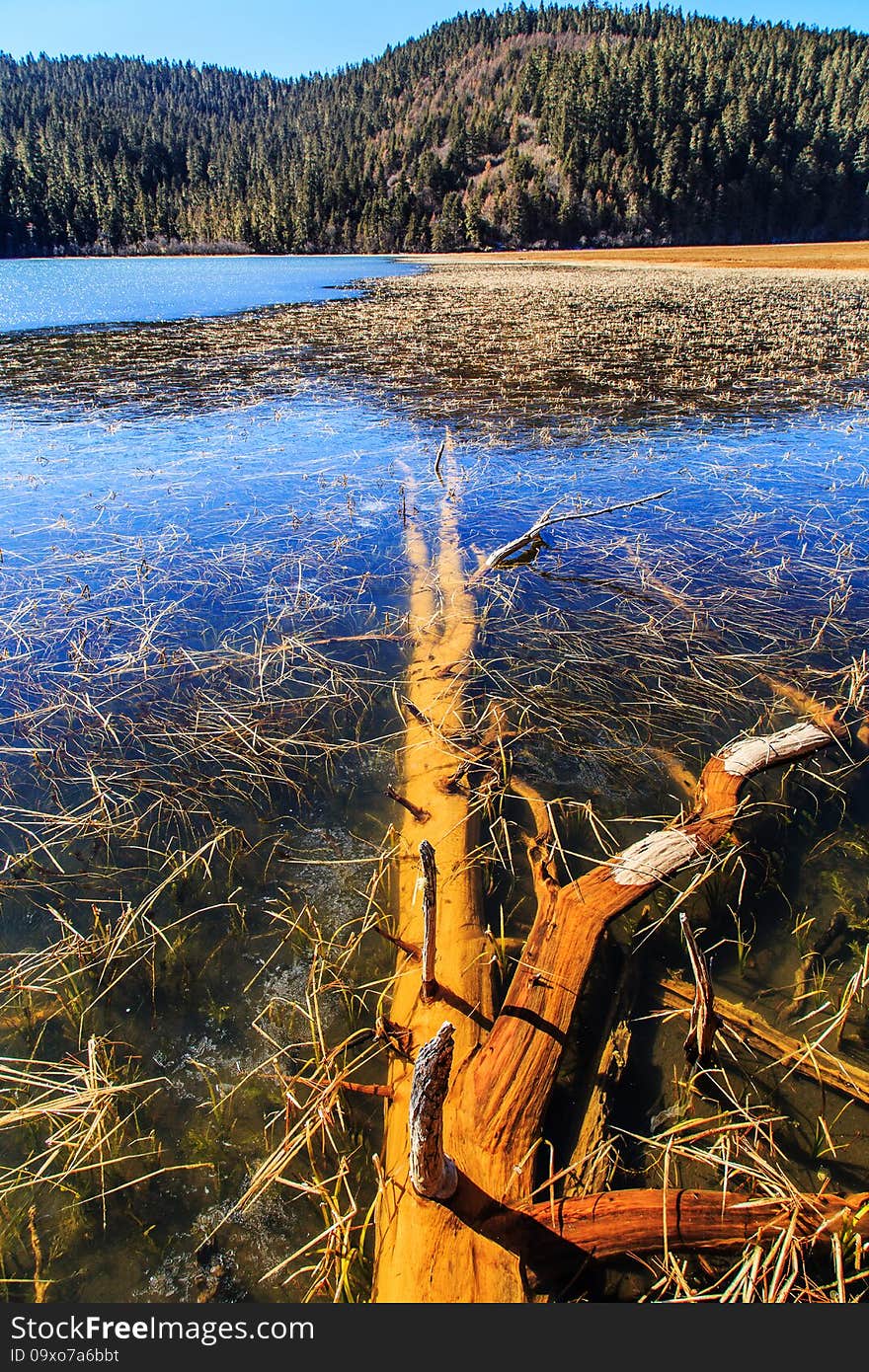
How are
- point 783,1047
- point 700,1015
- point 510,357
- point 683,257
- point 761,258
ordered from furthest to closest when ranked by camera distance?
point 683,257 → point 761,258 → point 510,357 → point 783,1047 → point 700,1015

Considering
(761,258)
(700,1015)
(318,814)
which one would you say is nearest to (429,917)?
(700,1015)

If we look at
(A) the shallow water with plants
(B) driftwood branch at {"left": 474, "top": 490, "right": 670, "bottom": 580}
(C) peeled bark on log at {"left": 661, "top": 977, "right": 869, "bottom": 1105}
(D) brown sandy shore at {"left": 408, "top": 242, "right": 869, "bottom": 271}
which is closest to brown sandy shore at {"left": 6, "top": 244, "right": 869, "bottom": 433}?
(A) the shallow water with plants

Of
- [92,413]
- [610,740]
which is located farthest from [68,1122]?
[92,413]

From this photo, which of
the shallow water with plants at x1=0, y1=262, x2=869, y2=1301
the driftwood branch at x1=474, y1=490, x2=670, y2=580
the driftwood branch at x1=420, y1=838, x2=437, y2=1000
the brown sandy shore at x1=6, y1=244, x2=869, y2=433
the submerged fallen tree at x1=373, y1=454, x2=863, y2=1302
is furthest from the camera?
the brown sandy shore at x1=6, y1=244, x2=869, y2=433

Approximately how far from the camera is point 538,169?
3465 inches

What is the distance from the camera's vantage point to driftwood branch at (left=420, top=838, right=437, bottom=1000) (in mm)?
2164

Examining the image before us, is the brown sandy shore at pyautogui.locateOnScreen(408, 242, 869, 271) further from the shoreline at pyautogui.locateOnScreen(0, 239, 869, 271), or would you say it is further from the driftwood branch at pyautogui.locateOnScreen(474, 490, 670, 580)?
the driftwood branch at pyautogui.locateOnScreen(474, 490, 670, 580)

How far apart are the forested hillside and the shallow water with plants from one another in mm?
88592

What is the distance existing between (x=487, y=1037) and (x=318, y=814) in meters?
1.50

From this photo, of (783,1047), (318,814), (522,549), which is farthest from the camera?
(522,549)

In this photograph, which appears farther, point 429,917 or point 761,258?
point 761,258

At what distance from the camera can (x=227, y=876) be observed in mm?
3057

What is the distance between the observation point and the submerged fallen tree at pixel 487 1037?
176 cm

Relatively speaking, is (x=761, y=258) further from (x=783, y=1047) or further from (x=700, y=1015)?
(x=700, y=1015)
